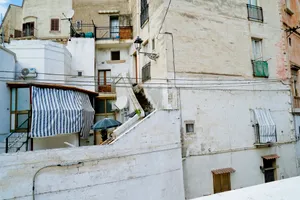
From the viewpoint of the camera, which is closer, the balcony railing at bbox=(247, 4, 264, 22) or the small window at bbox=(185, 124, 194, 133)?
the small window at bbox=(185, 124, 194, 133)

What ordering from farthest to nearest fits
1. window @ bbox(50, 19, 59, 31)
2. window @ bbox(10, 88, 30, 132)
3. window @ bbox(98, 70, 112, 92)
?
window @ bbox(50, 19, 59, 31) < window @ bbox(98, 70, 112, 92) < window @ bbox(10, 88, 30, 132)

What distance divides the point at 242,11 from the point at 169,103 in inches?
297

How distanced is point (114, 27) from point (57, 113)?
1059cm

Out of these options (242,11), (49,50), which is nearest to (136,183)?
(49,50)

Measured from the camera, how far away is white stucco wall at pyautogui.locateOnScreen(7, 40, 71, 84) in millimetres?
12172

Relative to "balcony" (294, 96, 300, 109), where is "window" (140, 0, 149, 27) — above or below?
above

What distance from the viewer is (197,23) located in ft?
34.5

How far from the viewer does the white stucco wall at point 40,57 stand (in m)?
12.2

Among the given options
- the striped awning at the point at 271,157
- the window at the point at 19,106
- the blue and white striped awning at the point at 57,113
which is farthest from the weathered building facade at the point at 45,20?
the striped awning at the point at 271,157

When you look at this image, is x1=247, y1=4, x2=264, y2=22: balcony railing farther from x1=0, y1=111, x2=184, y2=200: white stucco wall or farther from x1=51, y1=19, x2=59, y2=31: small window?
x1=51, y1=19, x2=59, y2=31: small window

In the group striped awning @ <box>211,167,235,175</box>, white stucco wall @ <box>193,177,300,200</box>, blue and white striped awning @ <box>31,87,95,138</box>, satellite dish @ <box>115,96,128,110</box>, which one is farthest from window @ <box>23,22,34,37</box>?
white stucco wall @ <box>193,177,300,200</box>

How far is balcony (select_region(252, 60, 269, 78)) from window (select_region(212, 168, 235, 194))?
230 inches

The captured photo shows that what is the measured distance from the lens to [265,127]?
35.6ft

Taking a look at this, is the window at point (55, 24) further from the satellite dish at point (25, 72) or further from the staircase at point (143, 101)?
the staircase at point (143, 101)
